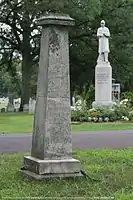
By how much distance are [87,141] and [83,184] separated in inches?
304

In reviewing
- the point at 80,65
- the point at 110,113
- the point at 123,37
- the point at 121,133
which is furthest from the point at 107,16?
the point at 121,133

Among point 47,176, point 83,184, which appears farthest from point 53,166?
point 83,184

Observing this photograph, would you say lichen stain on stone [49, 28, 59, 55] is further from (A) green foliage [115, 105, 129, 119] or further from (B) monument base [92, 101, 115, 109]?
(B) monument base [92, 101, 115, 109]

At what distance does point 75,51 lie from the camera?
152 feet

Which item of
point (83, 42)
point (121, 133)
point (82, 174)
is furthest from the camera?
point (83, 42)

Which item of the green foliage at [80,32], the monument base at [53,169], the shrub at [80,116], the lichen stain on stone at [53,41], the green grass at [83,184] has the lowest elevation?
the green grass at [83,184]

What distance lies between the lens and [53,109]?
27.1ft

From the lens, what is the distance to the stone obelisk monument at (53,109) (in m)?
8.16

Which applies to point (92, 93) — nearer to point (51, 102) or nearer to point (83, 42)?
point (83, 42)

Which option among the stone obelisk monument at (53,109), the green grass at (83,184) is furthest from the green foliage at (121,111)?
the stone obelisk monument at (53,109)

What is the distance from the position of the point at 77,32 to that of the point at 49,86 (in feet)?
119

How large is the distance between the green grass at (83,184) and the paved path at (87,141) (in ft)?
10.4

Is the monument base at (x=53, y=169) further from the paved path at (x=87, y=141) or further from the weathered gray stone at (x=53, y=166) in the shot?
the paved path at (x=87, y=141)

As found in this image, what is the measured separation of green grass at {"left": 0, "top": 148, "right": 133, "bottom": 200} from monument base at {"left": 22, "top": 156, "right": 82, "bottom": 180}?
17 centimetres
